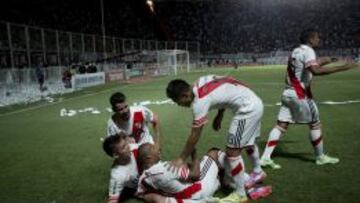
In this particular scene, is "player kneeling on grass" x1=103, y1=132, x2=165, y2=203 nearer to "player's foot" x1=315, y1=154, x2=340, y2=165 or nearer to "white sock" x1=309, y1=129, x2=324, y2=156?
"white sock" x1=309, y1=129, x2=324, y2=156

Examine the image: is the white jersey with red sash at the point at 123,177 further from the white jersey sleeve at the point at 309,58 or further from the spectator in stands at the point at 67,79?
the spectator in stands at the point at 67,79

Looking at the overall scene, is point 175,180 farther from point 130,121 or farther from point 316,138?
point 316,138

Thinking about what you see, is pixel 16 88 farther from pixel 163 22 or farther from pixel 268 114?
pixel 163 22

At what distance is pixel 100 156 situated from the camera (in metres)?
9.28

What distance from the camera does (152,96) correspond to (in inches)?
874

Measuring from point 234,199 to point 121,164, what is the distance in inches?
59.3

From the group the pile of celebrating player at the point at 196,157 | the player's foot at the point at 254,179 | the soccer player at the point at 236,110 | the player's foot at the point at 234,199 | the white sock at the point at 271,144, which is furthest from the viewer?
the white sock at the point at 271,144

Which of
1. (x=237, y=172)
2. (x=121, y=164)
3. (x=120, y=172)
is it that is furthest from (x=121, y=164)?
(x=237, y=172)

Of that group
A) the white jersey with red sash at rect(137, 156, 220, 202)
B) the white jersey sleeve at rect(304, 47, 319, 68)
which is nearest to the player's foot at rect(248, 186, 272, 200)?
the white jersey with red sash at rect(137, 156, 220, 202)

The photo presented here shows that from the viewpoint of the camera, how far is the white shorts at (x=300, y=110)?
7.61m

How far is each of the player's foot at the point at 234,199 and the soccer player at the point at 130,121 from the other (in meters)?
1.54

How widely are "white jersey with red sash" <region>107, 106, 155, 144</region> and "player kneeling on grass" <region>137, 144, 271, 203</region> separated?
1.10 metres

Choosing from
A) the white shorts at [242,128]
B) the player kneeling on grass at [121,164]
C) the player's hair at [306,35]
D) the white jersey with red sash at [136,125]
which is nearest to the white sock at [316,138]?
the player's hair at [306,35]

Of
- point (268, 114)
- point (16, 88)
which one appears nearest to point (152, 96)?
point (16, 88)
